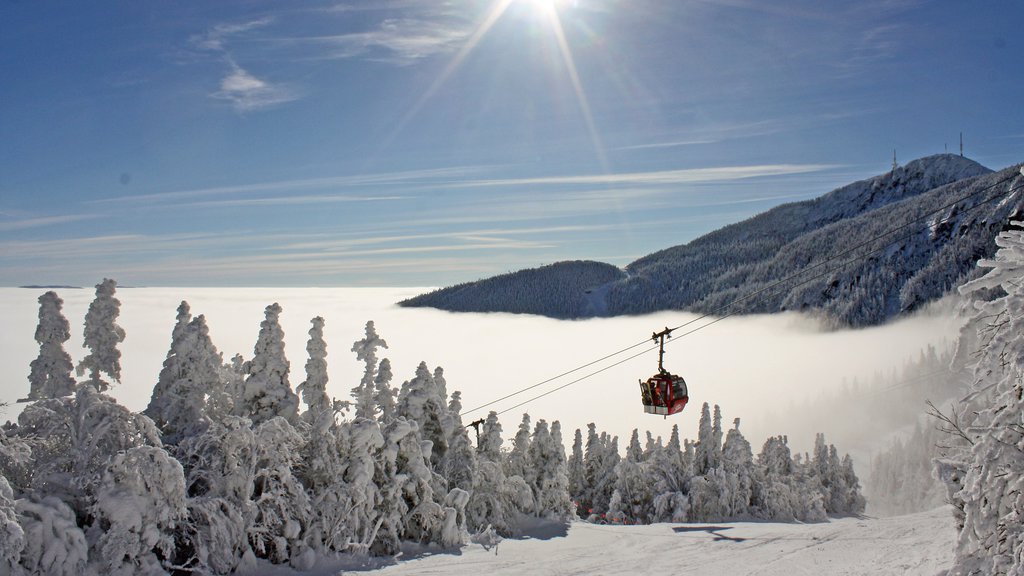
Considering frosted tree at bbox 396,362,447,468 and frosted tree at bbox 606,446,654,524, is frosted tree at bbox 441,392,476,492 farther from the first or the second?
frosted tree at bbox 606,446,654,524

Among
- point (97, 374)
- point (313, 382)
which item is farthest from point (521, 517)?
point (97, 374)

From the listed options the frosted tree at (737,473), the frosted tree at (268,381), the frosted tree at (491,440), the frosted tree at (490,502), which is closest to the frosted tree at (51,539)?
the frosted tree at (268,381)

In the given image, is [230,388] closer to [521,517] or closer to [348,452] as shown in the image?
[348,452]


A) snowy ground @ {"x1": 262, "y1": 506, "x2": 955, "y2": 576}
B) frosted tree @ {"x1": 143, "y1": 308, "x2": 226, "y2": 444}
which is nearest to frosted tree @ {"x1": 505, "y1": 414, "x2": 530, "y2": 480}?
snowy ground @ {"x1": 262, "y1": 506, "x2": 955, "y2": 576}

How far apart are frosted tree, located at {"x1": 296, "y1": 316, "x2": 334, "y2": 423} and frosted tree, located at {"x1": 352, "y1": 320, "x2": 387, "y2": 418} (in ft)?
7.18

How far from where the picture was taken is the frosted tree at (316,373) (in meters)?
27.2

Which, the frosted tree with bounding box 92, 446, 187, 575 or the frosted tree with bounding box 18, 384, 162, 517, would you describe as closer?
the frosted tree with bounding box 92, 446, 187, 575

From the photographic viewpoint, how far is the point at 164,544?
15.7 meters

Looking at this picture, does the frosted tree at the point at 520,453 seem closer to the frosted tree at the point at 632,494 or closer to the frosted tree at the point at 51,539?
the frosted tree at the point at 632,494

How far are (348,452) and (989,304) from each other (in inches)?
784

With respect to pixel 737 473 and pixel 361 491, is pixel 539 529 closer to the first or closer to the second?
pixel 361 491

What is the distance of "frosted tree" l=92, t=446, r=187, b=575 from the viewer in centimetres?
1455

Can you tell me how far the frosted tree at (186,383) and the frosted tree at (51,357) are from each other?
9.77m

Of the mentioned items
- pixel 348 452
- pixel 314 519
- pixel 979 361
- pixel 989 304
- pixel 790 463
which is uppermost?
pixel 989 304
